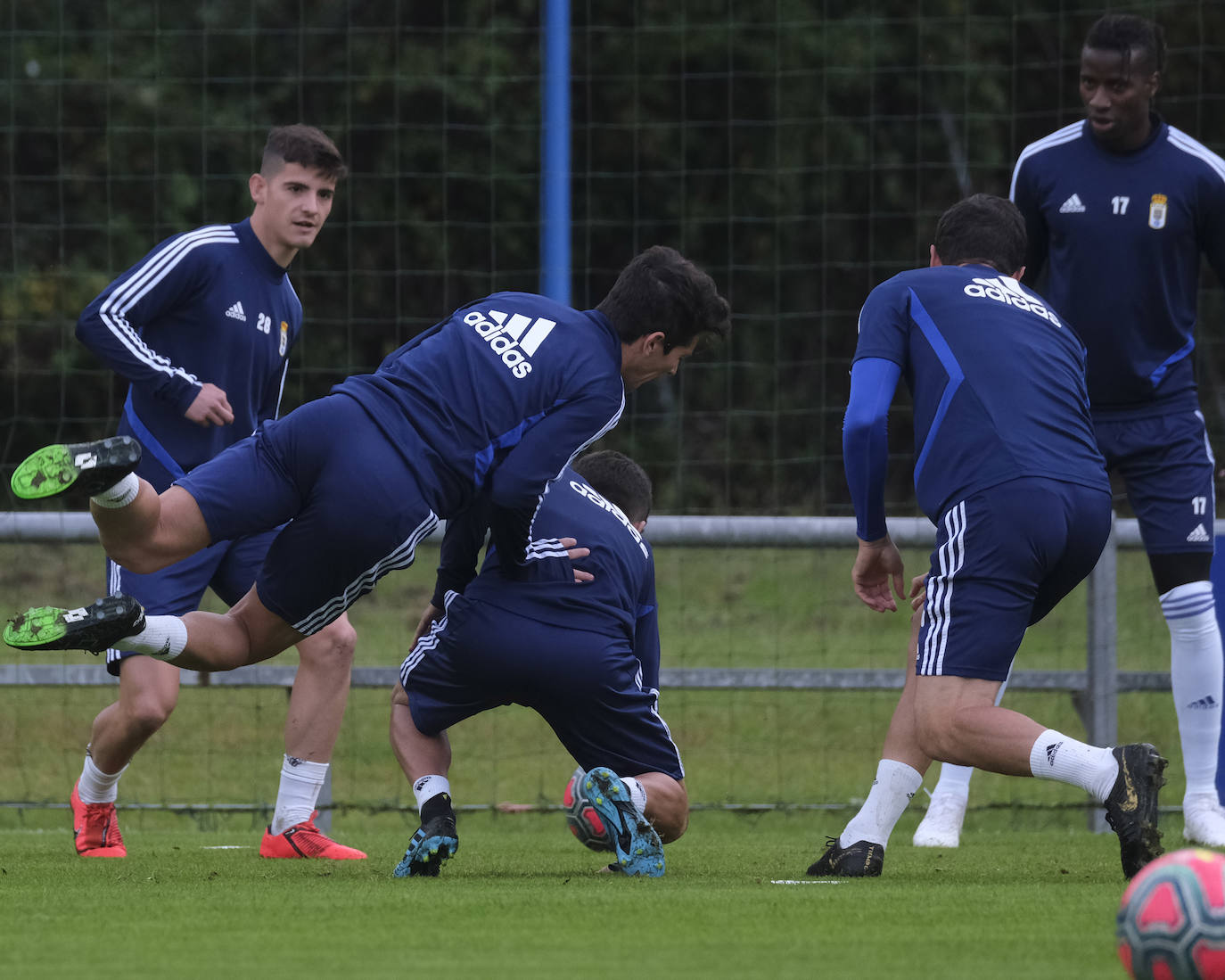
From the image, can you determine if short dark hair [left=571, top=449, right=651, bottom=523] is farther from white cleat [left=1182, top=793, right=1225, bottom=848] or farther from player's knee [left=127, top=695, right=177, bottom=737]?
white cleat [left=1182, top=793, right=1225, bottom=848]

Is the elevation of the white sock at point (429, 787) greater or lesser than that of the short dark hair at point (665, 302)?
lesser

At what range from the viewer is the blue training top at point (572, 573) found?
4.58 meters

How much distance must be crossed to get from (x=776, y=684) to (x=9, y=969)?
378 centimetres

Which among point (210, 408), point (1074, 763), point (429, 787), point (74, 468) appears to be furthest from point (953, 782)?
point (74, 468)

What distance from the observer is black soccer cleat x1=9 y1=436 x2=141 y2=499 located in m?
3.95

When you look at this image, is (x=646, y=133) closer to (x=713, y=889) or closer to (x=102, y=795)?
(x=102, y=795)

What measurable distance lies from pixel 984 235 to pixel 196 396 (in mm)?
2190

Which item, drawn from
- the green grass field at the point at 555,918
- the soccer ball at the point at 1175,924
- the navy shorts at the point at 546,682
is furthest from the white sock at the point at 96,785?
the soccer ball at the point at 1175,924

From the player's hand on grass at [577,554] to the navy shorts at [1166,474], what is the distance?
5.65 ft

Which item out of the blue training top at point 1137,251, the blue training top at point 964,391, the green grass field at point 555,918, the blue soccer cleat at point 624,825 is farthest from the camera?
Result: the blue training top at point 1137,251

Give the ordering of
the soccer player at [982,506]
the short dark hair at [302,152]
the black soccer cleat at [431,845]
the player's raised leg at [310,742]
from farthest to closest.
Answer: the short dark hair at [302,152], the player's raised leg at [310,742], the black soccer cleat at [431,845], the soccer player at [982,506]

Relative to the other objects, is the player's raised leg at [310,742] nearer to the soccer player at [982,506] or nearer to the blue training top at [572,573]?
the blue training top at [572,573]

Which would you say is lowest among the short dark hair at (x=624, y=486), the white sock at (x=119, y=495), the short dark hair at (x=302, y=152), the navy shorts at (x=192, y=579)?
the navy shorts at (x=192, y=579)

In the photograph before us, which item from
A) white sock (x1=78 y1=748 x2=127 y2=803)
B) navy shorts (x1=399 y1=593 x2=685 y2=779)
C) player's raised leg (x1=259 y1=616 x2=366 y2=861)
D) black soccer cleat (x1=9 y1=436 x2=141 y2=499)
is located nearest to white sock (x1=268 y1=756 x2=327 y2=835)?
player's raised leg (x1=259 y1=616 x2=366 y2=861)
